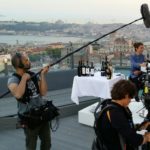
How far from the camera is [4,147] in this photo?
3.94 metres

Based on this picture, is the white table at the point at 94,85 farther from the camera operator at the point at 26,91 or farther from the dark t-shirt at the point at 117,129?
the dark t-shirt at the point at 117,129

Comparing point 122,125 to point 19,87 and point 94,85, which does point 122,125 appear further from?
point 94,85

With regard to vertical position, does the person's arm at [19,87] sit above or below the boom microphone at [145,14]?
below

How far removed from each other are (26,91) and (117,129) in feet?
3.33

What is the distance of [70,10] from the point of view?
7316 millimetres

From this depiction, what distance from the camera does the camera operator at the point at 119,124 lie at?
1992 mm

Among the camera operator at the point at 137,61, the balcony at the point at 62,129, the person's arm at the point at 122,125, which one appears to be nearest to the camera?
the person's arm at the point at 122,125

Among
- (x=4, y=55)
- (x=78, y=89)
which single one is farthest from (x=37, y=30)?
(x=78, y=89)

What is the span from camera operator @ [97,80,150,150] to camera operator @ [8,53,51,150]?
88 cm

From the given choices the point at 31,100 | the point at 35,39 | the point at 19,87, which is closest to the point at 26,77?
the point at 19,87

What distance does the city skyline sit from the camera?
6641 millimetres

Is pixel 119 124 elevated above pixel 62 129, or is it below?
above

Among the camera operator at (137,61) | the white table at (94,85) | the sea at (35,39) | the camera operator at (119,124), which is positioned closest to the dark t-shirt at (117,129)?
the camera operator at (119,124)

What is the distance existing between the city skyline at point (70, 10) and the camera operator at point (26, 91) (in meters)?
3.85
